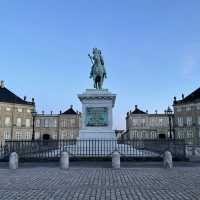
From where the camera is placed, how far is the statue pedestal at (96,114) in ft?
73.1

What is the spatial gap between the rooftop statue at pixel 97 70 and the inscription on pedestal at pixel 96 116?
9.49 feet

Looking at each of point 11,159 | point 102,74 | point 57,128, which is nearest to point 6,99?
point 57,128

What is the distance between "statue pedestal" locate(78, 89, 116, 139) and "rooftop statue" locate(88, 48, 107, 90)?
2.07m

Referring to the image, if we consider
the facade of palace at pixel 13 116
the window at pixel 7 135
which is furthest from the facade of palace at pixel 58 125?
the window at pixel 7 135

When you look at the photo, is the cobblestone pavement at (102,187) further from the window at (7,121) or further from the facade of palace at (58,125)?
the facade of palace at (58,125)

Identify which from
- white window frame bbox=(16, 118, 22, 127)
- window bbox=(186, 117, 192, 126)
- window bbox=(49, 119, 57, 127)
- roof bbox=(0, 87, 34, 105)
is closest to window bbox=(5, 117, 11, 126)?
white window frame bbox=(16, 118, 22, 127)

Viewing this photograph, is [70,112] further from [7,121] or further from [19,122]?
[7,121]

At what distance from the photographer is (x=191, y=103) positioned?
241ft

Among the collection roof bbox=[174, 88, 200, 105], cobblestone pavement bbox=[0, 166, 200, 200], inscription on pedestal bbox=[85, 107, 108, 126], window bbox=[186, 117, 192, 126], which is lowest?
cobblestone pavement bbox=[0, 166, 200, 200]

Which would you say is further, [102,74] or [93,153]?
[102,74]

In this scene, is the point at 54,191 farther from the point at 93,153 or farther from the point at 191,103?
the point at 191,103

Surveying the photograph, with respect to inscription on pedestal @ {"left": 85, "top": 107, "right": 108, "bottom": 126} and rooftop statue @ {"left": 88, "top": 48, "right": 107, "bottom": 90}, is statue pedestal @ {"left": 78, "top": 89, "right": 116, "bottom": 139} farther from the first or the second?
rooftop statue @ {"left": 88, "top": 48, "right": 107, "bottom": 90}

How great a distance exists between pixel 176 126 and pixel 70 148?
205 feet

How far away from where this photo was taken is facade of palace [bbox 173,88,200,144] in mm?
73312
